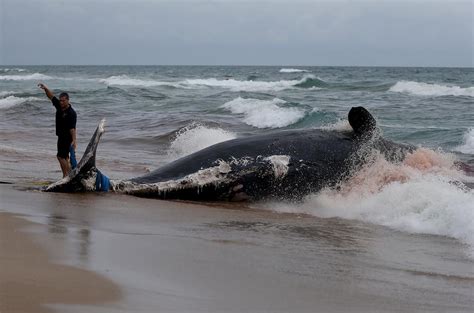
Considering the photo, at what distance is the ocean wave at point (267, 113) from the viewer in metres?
24.0

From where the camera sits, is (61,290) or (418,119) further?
(418,119)

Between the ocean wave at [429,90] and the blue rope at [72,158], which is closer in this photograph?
the blue rope at [72,158]

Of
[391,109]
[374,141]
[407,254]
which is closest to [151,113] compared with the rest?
[391,109]

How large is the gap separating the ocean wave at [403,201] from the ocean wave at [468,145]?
7.50 m

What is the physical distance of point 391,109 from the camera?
2888 centimetres

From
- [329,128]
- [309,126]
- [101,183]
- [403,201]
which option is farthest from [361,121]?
[309,126]

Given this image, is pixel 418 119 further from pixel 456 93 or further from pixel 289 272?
pixel 289 272

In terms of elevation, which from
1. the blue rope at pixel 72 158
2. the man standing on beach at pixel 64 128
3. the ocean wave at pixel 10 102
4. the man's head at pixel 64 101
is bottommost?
the ocean wave at pixel 10 102

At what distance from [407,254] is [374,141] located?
383cm

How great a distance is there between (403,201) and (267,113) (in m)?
17.0

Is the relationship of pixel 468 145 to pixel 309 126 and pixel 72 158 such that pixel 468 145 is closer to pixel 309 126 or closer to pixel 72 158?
pixel 309 126

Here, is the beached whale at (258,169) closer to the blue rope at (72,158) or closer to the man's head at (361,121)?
the man's head at (361,121)

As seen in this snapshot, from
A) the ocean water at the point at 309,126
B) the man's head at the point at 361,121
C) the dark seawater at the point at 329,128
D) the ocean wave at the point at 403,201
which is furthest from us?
the man's head at the point at 361,121

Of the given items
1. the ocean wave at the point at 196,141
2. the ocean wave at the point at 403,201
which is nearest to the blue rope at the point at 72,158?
the ocean wave at the point at 403,201
